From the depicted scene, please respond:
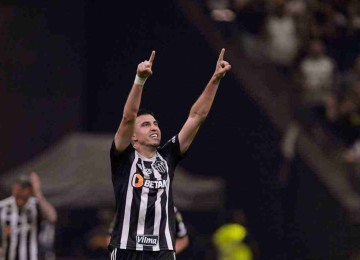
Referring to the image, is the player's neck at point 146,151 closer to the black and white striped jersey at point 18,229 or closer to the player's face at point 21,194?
the player's face at point 21,194

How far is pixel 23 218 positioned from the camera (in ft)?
42.4

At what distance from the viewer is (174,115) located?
20.9m

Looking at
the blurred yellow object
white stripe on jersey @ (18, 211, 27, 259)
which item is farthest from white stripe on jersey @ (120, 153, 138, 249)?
the blurred yellow object

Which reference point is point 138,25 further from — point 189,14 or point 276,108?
point 276,108

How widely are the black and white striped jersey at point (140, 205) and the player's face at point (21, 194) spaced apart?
3.50 metres

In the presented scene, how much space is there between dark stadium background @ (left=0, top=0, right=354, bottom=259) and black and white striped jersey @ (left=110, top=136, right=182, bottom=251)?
9.06 m

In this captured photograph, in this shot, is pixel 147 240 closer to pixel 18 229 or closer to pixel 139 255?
pixel 139 255

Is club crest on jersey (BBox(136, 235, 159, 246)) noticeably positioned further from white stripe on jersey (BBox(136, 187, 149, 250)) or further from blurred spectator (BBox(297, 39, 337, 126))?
blurred spectator (BBox(297, 39, 337, 126))

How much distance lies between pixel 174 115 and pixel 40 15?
3.24m

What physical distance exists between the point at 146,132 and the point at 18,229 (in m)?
4.05

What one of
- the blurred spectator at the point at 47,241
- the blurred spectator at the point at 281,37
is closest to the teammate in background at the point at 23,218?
the blurred spectator at the point at 47,241

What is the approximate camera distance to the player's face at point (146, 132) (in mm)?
9312

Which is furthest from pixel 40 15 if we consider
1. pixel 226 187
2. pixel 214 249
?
pixel 214 249

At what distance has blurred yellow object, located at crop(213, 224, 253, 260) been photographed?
16359 mm
